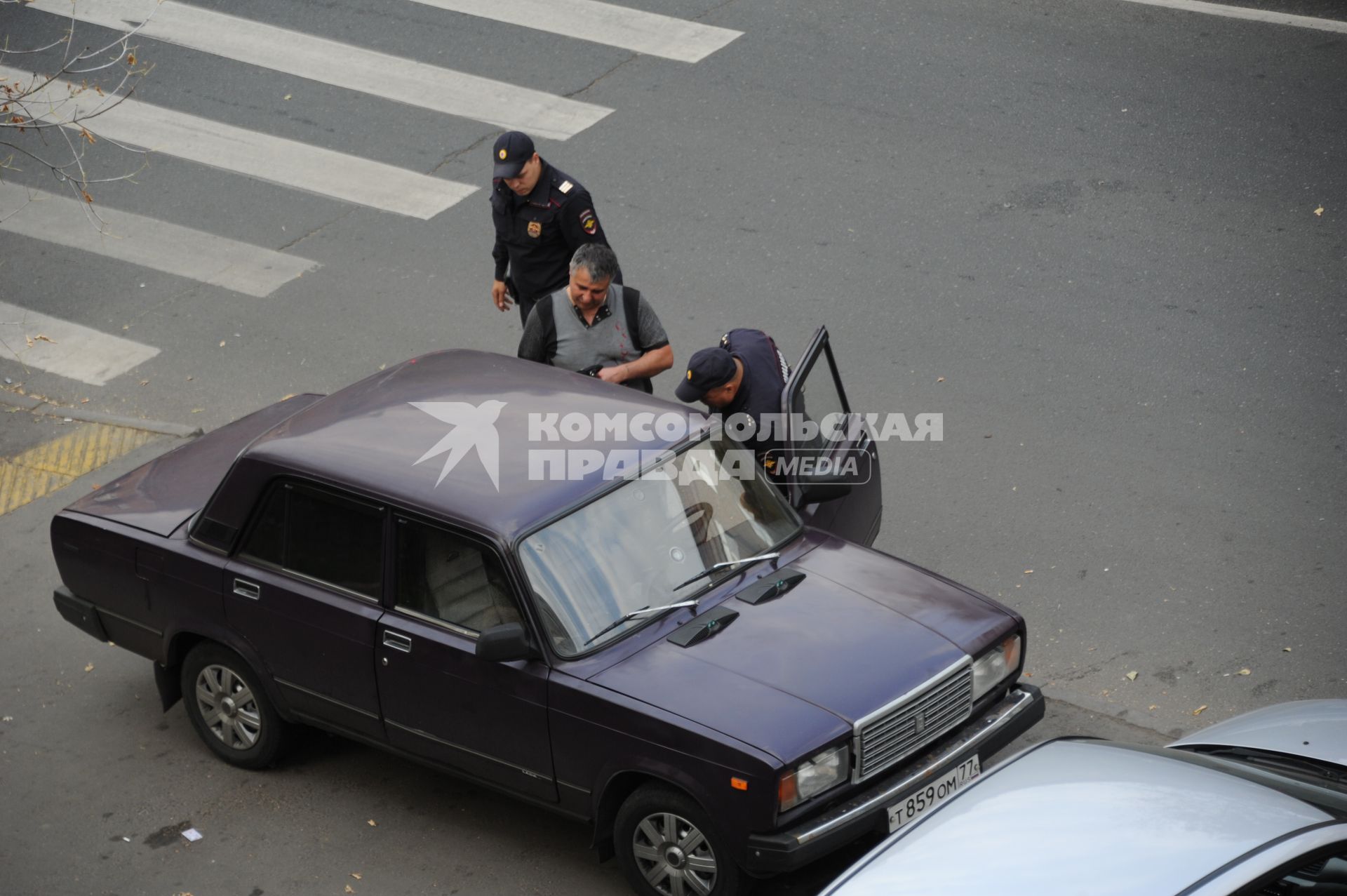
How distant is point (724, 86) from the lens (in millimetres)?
13352

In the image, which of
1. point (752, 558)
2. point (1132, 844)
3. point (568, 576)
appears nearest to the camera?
point (1132, 844)

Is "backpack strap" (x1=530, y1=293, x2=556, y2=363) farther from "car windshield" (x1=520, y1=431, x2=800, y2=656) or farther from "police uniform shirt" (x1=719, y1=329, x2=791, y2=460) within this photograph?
"car windshield" (x1=520, y1=431, x2=800, y2=656)

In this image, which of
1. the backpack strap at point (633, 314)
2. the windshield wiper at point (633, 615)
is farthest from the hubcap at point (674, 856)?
the backpack strap at point (633, 314)

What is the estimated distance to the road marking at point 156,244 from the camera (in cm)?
1190

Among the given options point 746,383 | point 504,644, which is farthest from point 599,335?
point 504,644

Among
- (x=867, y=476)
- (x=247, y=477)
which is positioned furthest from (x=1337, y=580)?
(x=247, y=477)

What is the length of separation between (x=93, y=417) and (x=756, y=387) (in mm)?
5475

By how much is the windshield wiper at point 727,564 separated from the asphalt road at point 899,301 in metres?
1.36

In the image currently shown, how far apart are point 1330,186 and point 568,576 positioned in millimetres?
7811

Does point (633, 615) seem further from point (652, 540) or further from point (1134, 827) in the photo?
point (1134, 827)

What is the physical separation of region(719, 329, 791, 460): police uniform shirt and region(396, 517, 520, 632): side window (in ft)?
5.50

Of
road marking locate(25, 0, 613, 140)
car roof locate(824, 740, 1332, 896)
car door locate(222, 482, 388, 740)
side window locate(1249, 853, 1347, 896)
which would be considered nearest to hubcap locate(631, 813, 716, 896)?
car roof locate(824, 740, 1332, 896)

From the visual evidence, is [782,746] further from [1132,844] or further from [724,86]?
[724,86]

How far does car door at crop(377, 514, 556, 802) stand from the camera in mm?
6145
